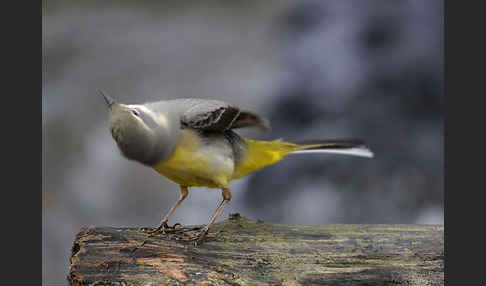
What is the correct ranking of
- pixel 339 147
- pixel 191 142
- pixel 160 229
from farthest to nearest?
1. pixel 339 147
2. pixel 160 229
3. pixel 191 142

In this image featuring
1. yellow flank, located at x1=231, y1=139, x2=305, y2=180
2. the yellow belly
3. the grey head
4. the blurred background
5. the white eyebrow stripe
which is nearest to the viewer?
the grey head

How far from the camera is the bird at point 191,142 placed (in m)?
2.12

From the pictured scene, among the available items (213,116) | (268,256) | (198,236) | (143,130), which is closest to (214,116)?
(213,116)

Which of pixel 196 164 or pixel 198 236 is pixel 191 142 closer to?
pixel 196 164

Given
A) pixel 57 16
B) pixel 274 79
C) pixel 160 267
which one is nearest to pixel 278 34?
pixel 274 79

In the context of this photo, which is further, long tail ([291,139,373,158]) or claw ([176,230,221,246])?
long tail ([291,139,373,158])

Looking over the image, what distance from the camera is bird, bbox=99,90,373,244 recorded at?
2119 mm

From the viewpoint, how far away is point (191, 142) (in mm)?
2391

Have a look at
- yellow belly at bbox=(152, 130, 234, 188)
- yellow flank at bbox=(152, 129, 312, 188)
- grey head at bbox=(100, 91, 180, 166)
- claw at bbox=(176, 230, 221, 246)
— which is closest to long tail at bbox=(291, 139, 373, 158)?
yellow flank at bbox=(152, 129, 312, 188)

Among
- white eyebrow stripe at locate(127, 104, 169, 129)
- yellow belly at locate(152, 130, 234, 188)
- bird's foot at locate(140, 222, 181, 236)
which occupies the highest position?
white eyebrow stripe at locate(127, 104, 169, 129)

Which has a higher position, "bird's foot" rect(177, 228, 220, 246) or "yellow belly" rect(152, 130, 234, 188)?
"yellow belly" rect(152, 130, 234, 188)

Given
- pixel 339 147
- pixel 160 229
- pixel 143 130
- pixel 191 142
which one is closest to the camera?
pixel 143 130

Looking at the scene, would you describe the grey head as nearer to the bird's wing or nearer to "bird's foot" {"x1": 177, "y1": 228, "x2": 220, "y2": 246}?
the bird's wing

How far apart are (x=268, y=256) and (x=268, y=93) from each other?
1556 millimetres
